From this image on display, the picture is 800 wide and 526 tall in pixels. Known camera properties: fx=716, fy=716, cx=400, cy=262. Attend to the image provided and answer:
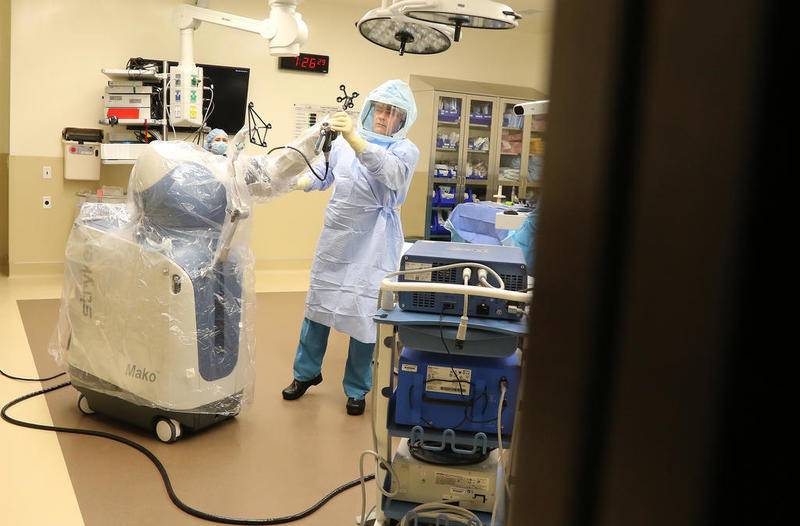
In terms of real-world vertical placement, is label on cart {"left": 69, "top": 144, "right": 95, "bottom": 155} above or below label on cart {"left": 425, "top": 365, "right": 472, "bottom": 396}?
above

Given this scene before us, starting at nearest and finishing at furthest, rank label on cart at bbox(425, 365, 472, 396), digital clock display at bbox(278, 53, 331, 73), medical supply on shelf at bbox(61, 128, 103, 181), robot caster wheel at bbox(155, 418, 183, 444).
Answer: label on cart at bbox(425, 365, 472, 396)
robot caster wheel at bbox(155, 418, 183, 444)
medical supply on shelf at bbox(61, 128, 103, 181)
digital clock display at bbox(278, 53, 331, 73)

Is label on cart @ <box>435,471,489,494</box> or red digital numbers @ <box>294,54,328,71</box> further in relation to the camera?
red digital numbers @ <box>294,54,328,71</box>

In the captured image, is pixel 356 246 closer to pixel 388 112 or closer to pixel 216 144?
pixel 388 112

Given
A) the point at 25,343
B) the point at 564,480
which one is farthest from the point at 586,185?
the point at 25,343

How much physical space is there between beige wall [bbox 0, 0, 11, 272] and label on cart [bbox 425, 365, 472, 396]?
5.28 m

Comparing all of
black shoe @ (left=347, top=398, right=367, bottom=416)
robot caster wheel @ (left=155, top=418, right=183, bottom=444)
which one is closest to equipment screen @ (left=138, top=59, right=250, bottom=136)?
black shoe @ (left=347, top=398, right=367, bottom=416)

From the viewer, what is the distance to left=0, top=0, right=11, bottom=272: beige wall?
5695 millimetres

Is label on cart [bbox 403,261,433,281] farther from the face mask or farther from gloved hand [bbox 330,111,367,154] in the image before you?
the face mask

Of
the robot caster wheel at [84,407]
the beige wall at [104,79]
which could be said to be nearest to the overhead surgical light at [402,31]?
the robot caster wheel at [84,407]

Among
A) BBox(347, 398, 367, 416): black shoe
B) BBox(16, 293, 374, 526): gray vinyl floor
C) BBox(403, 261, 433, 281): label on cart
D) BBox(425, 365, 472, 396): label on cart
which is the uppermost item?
BBox(403, 261, 433, 281): label on cart

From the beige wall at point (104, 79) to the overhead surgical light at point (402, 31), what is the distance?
10.6ft

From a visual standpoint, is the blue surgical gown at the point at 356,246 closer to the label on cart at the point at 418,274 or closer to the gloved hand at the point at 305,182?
the gloved hand at the point at 305,182

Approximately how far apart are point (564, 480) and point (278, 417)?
2.93 m

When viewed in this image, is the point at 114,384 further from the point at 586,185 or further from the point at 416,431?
the point at 586,185
